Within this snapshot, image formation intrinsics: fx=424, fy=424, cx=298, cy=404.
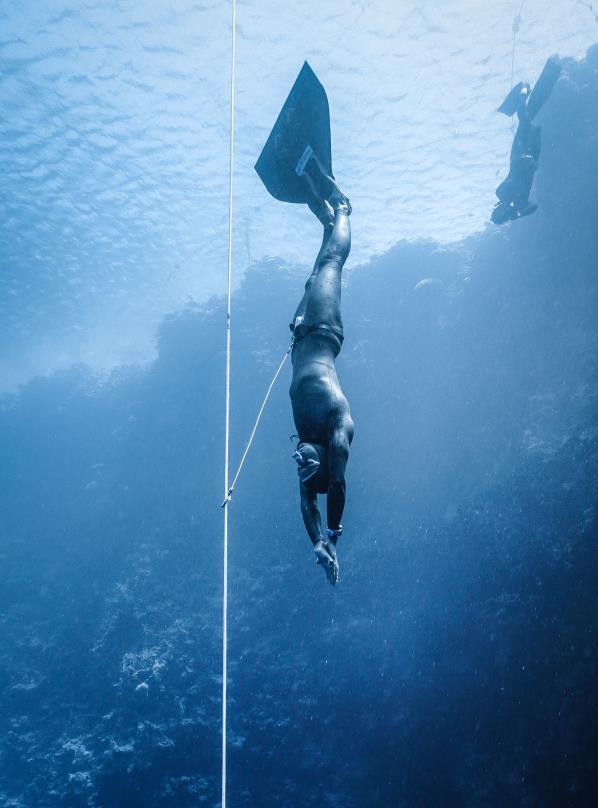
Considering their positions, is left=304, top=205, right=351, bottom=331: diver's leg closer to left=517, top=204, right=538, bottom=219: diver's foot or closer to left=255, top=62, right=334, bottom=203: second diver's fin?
left=255, top=62, right=334, bottom=203: second diver's fin

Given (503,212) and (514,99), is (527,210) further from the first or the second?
(514,99)

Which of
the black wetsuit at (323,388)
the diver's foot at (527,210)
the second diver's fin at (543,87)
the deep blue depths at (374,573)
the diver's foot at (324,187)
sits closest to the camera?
the black wetsuit at (323,388)

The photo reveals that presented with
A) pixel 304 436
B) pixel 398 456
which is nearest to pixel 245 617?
pixel 398 456

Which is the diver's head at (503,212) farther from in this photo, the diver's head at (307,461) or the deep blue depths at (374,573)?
the diver's head at (307,461)

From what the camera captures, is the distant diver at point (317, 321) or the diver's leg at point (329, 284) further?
the diver's leg at point (329, 284)

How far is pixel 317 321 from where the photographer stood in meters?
3.97

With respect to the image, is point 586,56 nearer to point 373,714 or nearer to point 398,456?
point 398,456

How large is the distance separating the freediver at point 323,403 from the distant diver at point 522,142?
1265 cm

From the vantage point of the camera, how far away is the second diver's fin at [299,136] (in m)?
4.42

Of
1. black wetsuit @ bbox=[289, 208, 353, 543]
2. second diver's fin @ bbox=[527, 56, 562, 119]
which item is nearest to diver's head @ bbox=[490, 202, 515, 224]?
second diver's fin @ bbox=[527, 56, 562, 119]

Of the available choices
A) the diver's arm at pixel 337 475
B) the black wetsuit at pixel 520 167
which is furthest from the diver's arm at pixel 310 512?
the black wetsuit at pixel 520 167

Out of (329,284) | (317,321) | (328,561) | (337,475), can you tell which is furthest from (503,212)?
(328,561)

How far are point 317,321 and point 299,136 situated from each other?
2.18 metres

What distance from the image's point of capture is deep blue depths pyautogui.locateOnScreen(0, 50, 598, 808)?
14094 mm
